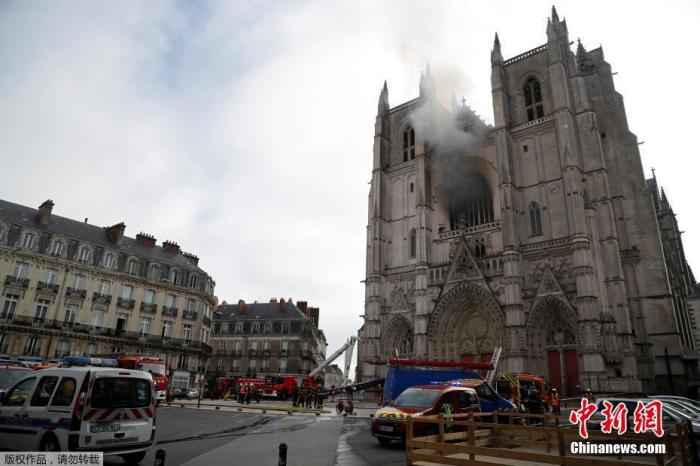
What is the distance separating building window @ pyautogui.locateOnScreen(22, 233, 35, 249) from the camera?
95.4ft

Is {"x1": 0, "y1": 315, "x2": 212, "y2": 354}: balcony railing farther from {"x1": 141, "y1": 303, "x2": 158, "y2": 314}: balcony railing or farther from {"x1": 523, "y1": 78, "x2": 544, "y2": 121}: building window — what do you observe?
{"x1": 523, "y1": 78, "x2": 544, "y2": 121}: building window

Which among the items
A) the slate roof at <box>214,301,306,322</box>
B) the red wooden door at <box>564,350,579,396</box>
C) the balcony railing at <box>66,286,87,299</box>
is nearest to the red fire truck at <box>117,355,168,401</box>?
the balcony railing at <box>66,286,87,299</box>

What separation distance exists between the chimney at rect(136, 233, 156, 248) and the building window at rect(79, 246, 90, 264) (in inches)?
202

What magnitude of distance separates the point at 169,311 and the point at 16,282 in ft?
33.9

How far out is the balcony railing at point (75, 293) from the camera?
30.3 metres

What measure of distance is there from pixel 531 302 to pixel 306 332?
28891 mm

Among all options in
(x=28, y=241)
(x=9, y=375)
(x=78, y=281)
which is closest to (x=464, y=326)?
(x=9, y=375)

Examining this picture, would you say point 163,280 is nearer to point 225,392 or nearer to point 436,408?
point 225,392

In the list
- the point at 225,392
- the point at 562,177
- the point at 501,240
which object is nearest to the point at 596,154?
the point at 562,177

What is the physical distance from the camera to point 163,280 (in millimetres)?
35188

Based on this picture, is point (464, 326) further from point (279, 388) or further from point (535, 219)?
point (279, 388)

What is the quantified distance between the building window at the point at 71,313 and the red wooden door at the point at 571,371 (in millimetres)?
32274

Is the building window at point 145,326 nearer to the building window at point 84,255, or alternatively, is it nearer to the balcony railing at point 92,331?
the balcony railing at point 92,331

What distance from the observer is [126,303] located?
1291 inches
